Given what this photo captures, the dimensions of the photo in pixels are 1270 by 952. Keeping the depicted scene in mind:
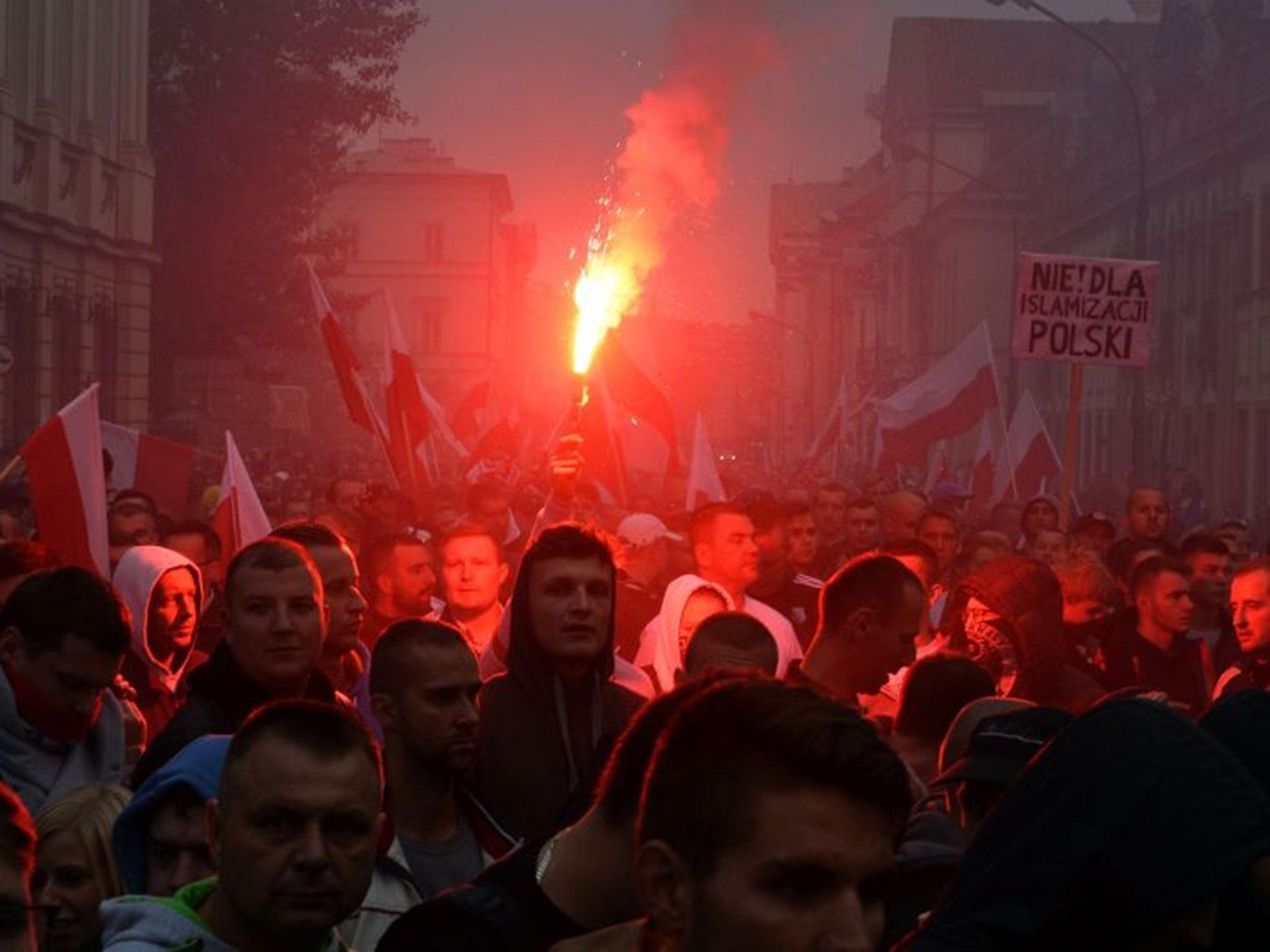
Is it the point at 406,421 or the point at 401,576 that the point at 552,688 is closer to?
the point at 401,576

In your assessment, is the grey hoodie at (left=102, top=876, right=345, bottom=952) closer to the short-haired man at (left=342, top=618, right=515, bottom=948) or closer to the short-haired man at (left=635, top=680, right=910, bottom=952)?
the short-haired man at (left=342, top=618, right=515, bottom=948)

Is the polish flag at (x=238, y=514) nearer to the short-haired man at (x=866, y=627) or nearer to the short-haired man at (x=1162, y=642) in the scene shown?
the short-haired man at (x=1162, y=642)

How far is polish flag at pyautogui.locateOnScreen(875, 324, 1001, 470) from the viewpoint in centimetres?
2220

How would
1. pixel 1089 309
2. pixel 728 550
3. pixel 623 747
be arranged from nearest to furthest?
pixel 623 747
pixel 728 550
pixel 1089 309

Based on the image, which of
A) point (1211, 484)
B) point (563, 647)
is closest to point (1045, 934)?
point (563, 647)

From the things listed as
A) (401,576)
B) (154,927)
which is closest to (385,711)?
(154,927)

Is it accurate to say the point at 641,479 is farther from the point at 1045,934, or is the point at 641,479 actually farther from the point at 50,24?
the point at 1045,934

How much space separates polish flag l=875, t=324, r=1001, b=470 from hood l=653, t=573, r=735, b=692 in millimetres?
12906

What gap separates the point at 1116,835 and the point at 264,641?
3.76 meters

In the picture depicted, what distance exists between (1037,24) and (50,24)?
223ft

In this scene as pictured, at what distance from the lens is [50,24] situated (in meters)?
32.6

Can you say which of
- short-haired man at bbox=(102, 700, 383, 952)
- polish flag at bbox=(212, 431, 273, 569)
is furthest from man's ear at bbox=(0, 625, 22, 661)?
polish flag at bbox=(212, 431, 273, 569)

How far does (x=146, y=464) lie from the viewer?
15992 millimetres

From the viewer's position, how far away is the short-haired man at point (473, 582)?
360 inches
